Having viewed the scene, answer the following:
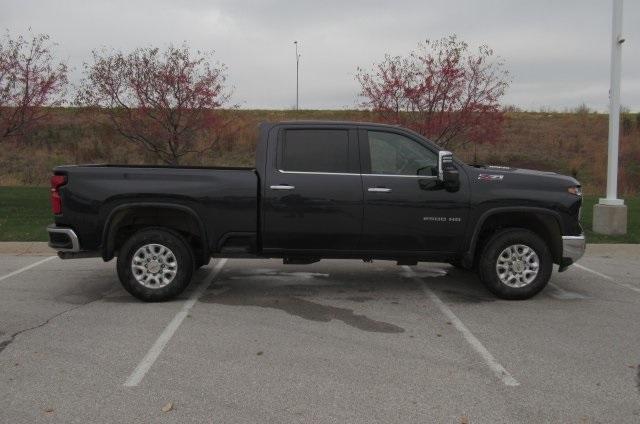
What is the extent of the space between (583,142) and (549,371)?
107ft

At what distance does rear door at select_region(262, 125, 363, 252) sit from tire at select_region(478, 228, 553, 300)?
5.02 ft

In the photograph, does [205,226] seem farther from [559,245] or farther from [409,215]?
[559,245]

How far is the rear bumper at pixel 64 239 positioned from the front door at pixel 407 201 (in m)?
3.11

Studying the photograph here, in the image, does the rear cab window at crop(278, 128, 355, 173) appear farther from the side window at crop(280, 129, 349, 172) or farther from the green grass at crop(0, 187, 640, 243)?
the green grass at crop(0, 187, 640, 243)

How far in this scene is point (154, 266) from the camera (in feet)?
21.4

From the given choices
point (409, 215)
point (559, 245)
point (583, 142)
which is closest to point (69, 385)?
point (409, 215)

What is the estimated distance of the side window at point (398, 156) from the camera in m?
6.63

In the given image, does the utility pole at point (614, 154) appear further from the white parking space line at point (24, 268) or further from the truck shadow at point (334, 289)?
the white parking space line at point (24, 268)

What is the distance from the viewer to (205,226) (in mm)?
6520

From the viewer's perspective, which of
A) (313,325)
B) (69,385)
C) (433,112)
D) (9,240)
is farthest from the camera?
(433,112)

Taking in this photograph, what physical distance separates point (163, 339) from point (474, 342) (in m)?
2.73

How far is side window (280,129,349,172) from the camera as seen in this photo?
6648 millimetres

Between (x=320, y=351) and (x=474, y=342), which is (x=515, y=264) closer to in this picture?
(x=474, y=342)

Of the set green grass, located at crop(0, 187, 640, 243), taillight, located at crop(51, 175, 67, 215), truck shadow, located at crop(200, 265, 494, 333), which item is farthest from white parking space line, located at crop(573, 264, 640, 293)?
taillight, located at crop(51, 175, 67, 215)
